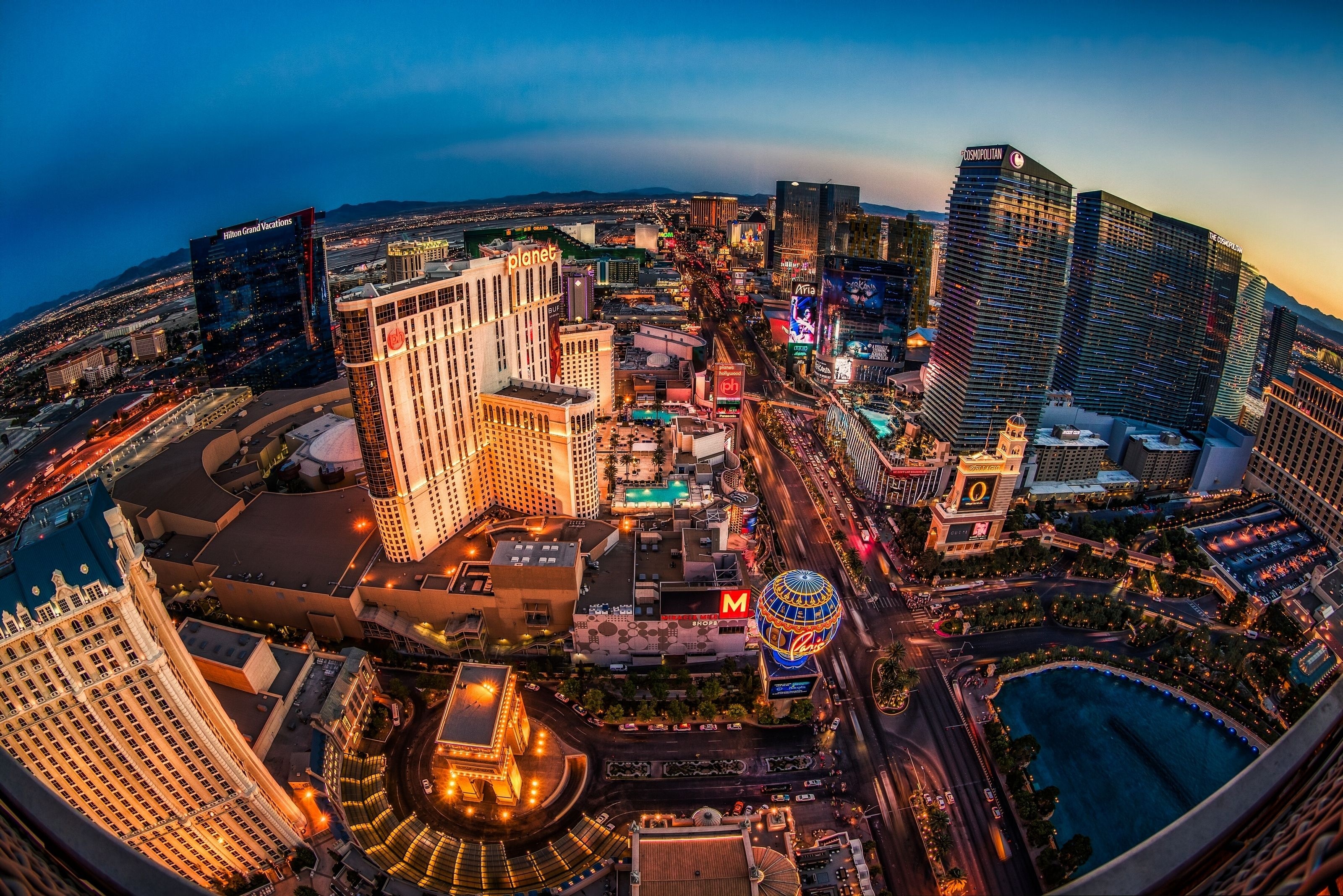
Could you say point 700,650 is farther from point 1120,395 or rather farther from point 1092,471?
point 1120,395

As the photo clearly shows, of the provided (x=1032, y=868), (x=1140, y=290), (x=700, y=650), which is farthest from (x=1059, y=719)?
(x=1140, y=290)

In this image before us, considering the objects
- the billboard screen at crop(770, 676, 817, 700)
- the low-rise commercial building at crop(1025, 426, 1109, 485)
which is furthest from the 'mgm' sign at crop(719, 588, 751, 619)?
the low-rise commercial building at crop(1025, 426, 1109, 485)

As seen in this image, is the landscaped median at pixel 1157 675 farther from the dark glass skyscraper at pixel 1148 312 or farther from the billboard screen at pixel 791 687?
the dark glass skyscraper at pixel 1148 312

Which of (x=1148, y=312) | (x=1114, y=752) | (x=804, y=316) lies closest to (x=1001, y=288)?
(x=1148, y=312)

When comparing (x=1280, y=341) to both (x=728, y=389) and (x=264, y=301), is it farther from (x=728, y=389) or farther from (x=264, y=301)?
(x=264, y=301)

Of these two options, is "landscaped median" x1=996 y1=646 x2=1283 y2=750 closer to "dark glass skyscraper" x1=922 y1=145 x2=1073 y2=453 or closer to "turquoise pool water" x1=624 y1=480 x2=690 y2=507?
"dark glass skyscraper" x1=922 y1=145 x2=1073 y2=453

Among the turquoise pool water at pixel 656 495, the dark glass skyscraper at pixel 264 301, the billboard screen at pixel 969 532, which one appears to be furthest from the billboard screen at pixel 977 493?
the dark glass skyscraper at pixel 264 301
